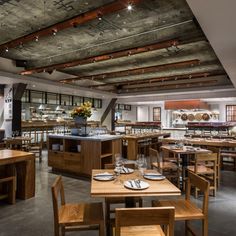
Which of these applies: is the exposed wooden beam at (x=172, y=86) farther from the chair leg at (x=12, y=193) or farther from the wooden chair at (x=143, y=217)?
the wooden chair at (x=143, y=217)

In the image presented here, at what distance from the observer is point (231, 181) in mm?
5422

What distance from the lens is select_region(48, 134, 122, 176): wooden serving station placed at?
5418 millimetres

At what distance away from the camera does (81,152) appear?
565 cm

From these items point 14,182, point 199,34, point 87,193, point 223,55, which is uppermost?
point 199,34

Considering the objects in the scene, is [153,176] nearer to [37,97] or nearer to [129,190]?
[129,190]

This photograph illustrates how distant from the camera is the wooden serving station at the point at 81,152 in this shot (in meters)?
5.42

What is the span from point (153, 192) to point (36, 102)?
1037 cm

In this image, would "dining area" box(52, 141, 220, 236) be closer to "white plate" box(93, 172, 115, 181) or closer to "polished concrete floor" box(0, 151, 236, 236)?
"white plate" box(93, 172, 115, 181)

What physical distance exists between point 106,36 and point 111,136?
104 inches

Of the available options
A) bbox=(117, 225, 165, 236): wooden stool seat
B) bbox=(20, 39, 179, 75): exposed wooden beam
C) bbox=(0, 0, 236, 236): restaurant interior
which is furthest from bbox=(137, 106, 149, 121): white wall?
bbox=(117, 225, 165, 236): wooden stool seat

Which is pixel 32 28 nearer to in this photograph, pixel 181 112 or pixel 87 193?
pixel 87 193

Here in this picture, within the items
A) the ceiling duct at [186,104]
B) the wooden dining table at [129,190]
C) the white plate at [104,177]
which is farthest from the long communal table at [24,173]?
the ceiling duct at [186,104]

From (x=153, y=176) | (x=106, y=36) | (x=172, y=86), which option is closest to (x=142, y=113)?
(x=172, y=86)

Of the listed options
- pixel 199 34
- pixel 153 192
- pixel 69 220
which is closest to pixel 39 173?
pixel 69 220
